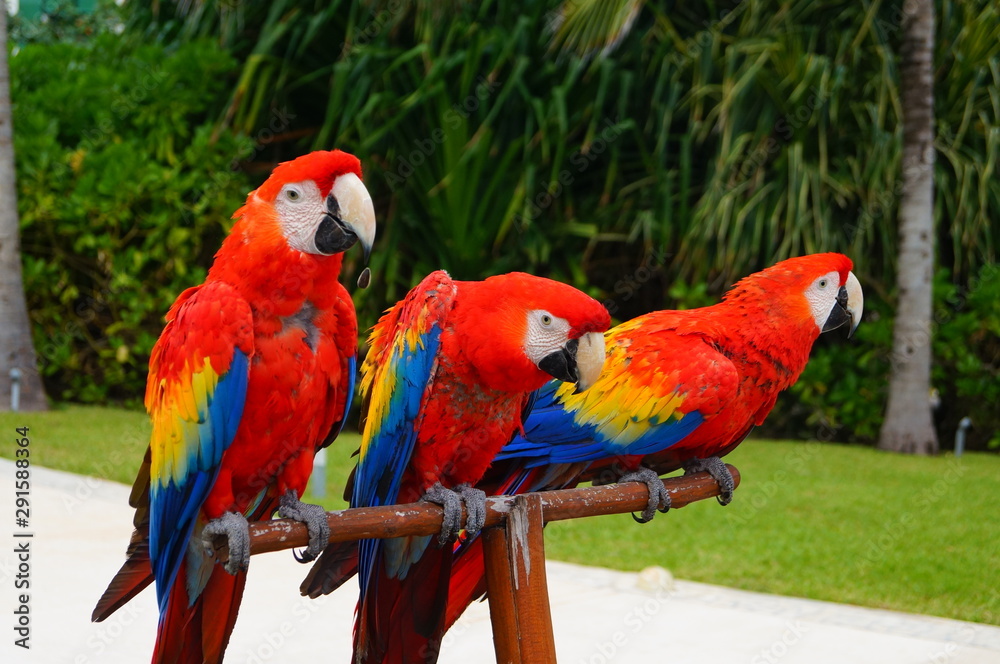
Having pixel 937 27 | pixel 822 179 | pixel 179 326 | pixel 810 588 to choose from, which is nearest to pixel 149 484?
pixel 179 326

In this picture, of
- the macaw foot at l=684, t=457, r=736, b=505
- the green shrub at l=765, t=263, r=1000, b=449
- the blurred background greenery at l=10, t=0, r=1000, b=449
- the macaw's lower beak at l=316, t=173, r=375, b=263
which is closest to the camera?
the macaw's lower beak at l=316, t=173, r=375, b=263

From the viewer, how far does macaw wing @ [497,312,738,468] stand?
2.18m

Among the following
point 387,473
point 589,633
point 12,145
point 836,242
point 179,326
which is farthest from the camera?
point 836,242

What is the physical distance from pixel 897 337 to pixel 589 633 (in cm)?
368

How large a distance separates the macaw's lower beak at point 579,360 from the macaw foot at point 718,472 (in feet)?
2.42

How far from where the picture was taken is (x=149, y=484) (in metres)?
1.76

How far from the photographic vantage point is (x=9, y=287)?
19.2ft

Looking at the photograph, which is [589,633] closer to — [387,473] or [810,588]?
[810,588]

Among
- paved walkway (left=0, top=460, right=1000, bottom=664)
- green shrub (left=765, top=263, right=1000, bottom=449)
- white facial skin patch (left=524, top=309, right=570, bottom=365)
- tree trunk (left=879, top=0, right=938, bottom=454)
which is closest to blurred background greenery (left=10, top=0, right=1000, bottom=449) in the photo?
green shrub (left=765, top=263, right=1000, bottom=449)

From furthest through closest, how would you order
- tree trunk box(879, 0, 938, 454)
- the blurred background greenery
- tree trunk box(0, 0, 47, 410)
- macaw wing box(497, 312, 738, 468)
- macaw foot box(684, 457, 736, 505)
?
the blurred background greenery → tree trunk box(879, 0, 938, 454) → tree trunk box(0, 0, 47, 410) → macaw foot box(684, 457, 736, 505) → macaw wing box(497, 312, 738, 468)

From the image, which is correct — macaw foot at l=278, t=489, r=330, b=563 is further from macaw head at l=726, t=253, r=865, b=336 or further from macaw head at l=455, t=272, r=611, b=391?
macaw head at l=726, t=253, r=865, b=336

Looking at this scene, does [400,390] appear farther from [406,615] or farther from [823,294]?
[823,294]

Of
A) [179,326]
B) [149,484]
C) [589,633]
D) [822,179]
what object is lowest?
[589,633]

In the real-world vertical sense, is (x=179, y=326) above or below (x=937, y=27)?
below
